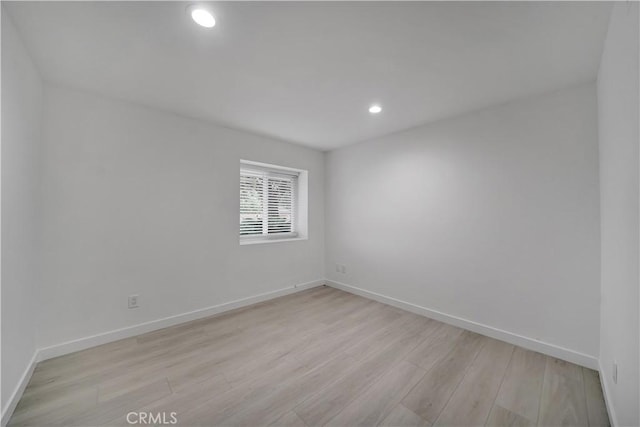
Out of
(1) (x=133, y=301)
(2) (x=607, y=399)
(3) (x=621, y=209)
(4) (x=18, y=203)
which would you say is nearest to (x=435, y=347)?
(2) (x=607, y=399)

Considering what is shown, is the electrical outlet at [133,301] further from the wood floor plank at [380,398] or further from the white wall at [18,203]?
the wood floor plank at [380,398]

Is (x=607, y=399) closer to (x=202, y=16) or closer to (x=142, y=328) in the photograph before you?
(x=202, y=16)

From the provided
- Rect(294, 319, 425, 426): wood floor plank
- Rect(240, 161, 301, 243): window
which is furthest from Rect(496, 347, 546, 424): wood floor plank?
Rect(240, 161, 301, 243): window

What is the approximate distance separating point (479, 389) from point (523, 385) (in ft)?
1.12

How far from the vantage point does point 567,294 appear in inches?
79.4

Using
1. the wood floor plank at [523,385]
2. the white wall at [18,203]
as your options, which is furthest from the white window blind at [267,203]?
the wood floor plank at [523,385]

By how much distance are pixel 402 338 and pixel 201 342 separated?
193 centimetres

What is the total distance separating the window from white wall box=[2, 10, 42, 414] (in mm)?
1883

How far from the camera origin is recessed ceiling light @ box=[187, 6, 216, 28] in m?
1.30

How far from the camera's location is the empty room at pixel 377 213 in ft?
4.57

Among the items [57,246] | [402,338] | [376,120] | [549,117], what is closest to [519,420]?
[402,338]

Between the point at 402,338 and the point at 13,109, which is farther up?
the point at 13,109

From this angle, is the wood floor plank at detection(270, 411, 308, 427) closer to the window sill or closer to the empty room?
the empty room

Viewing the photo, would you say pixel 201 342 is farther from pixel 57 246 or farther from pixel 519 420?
pixel 519 420
